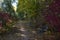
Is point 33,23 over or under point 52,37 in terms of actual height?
over

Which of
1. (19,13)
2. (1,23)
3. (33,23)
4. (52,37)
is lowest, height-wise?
(52,37)

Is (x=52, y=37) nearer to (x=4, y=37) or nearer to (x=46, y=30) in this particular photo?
(x=46, y=30)

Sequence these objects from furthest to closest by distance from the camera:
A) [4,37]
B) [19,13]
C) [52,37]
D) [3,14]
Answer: [19,13] < [3,14] < [4,37] < [52,37]

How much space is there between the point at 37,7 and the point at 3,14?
1696 mm

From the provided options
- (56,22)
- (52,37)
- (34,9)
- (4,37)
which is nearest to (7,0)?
(34,9)

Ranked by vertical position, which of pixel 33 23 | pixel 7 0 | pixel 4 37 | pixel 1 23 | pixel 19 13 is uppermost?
pixel 19 13

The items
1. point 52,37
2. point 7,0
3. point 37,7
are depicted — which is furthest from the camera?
point 7,0

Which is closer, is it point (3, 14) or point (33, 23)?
point (3, 14)

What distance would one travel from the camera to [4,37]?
6.23 meters

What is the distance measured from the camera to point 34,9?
25.7ft

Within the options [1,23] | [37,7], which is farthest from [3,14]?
[37,7]

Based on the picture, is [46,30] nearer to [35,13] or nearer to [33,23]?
[35,13]

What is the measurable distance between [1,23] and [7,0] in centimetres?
205

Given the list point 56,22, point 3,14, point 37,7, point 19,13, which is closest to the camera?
point 56,22
